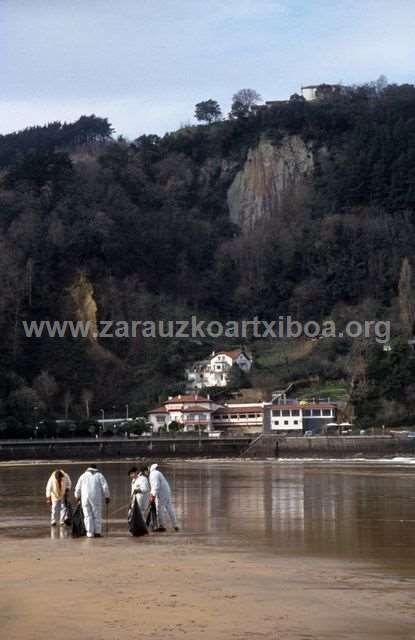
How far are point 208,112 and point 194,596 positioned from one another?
138m

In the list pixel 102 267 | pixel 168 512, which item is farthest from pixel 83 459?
pixel 168 512

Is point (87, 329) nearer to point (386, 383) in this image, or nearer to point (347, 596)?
point (386, 383)

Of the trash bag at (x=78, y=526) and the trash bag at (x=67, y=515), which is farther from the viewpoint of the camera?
the trash bag at (x=67, y=515)

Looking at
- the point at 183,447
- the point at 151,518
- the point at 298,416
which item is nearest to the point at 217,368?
the point at 298,416

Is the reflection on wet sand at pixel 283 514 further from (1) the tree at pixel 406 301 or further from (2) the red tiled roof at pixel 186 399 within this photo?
(1) the tree at pixel 406 301

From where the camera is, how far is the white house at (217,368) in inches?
4045

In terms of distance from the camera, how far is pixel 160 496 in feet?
65.0

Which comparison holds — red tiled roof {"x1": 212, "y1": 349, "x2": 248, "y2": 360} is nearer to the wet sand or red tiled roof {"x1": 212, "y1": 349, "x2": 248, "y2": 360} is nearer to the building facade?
the building facade

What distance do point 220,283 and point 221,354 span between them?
20.4 meters

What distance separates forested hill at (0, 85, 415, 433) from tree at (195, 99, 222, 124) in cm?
472

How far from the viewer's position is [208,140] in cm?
14025

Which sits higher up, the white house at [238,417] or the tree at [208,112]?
the tree at [208,112]

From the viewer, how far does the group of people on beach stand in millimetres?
18906

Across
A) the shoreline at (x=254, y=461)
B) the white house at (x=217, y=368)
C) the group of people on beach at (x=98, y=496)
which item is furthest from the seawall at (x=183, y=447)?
the group of people on beach at (x=98, y=496)
